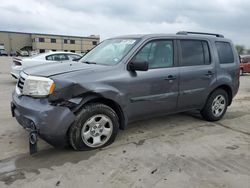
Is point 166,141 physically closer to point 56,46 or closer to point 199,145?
point 199,145

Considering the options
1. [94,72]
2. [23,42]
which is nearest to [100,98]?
[94,72]

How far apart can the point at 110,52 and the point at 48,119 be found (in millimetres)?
1747

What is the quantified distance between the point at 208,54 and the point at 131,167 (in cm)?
301

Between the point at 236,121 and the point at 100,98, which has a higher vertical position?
the point at 100,98

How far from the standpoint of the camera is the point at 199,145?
421 centimetres

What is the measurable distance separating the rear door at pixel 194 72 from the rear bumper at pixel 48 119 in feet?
7.30

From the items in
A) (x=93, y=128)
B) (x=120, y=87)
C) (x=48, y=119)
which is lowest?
(x=93, y=128)

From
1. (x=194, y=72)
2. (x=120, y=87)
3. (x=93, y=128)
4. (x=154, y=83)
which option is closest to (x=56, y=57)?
(x=194, y=72)

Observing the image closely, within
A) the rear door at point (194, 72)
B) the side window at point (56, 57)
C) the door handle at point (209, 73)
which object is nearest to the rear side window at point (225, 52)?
the rear door at point (194, 72)

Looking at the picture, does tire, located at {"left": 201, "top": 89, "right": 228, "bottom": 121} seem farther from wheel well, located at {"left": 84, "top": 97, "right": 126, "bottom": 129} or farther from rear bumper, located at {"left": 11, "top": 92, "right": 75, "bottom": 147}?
rear bumper, located at {"left": 11, "top": 92, "right": 75, "bottom": 147}

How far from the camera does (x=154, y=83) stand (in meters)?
4.35

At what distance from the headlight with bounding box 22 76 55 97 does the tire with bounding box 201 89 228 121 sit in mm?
3317

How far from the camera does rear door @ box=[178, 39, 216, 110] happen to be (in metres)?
4.80

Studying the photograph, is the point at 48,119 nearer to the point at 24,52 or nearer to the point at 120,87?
the point at 120,87
